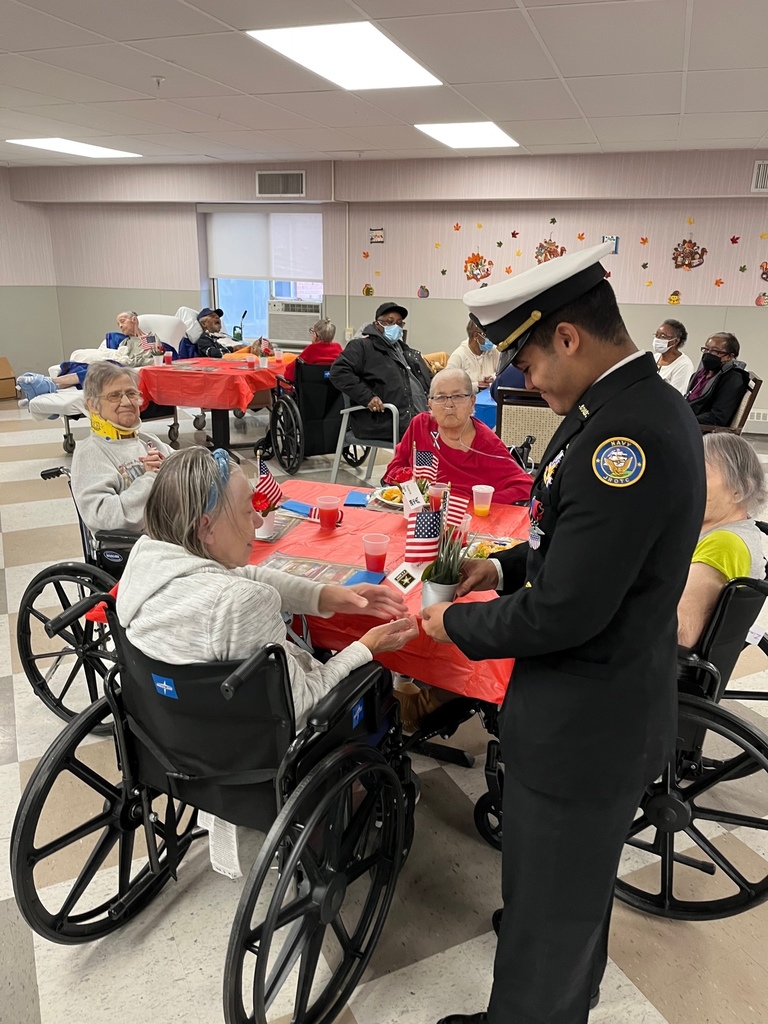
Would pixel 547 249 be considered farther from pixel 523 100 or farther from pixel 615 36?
pixel 615 36

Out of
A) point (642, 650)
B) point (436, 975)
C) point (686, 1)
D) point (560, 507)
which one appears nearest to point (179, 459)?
point (560, 507)

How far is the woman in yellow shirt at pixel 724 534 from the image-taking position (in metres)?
1.72

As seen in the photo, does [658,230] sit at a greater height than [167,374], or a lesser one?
greater

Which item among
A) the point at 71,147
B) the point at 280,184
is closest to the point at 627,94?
the point at 280,184

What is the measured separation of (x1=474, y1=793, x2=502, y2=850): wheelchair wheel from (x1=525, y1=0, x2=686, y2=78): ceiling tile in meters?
3.18

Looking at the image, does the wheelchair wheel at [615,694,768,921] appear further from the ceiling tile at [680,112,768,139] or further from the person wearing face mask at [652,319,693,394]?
the ceiling tile at [680,112,768,139]

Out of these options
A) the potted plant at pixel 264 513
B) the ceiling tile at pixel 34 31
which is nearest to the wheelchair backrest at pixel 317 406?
the ceiling tile at pixel 34 31

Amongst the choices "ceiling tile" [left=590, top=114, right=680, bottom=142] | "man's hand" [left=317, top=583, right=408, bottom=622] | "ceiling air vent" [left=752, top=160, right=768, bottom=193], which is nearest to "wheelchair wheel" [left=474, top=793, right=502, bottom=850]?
"man's hand" [left=317, top=583, right=408, bottom=622]

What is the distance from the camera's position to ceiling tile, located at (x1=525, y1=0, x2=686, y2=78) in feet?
9.91

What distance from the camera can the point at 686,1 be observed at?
2902 millimetres

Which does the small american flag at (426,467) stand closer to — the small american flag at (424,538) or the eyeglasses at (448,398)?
the eyeglasses at (448,398)

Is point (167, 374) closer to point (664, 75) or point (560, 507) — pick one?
point (664, 75)

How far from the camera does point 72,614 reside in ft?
6.17

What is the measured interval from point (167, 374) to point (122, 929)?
4480mm
